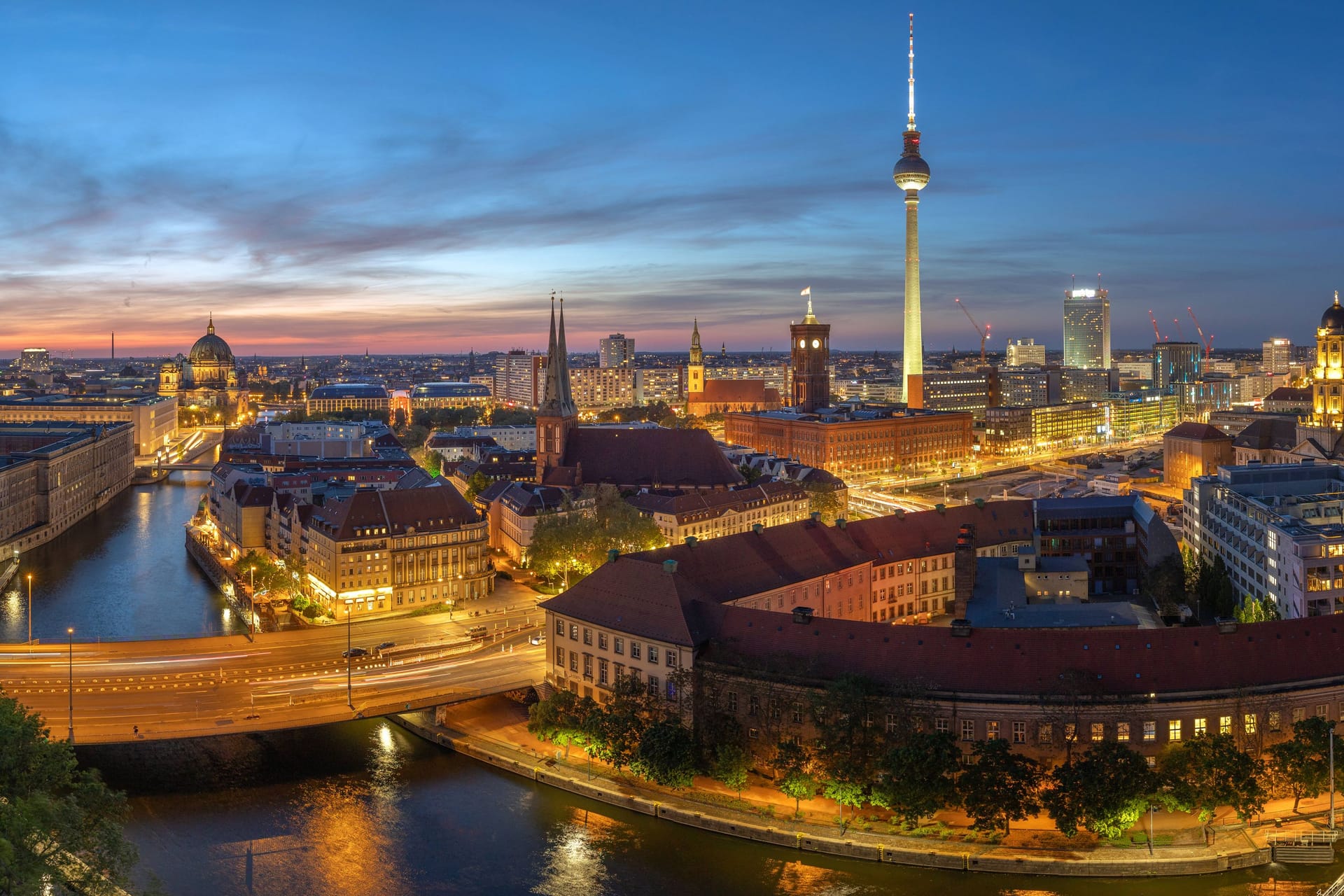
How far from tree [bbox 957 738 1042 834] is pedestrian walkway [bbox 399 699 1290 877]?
1.81 ft

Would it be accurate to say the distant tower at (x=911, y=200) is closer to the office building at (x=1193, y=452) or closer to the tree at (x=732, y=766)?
the office building at (x=1193, y=452)

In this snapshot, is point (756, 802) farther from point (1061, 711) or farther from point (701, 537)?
point (701, 537)

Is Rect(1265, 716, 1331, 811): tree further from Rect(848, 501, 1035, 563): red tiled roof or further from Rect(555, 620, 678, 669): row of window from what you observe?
Rect(848, 501, 1035, 563): red tiled roof

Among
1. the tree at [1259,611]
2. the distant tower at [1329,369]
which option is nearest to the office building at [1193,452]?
the distant tower at [1329,369]

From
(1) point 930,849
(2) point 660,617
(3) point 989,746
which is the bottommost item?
(1) point 930,849

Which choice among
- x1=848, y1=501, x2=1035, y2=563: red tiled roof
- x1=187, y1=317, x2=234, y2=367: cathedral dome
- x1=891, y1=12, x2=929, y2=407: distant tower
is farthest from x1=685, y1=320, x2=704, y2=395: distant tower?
x1=848, y1=501, x2=1035, y2=563: red tiled roof

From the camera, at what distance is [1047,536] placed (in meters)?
49.4

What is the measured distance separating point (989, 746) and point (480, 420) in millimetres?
124017

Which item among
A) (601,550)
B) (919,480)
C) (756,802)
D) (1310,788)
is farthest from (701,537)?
(919,480)

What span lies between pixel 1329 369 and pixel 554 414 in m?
60.1

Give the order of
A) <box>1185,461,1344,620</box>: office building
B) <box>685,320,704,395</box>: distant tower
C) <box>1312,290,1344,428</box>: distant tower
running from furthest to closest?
<box>685,320,704,395</box>: distant tower < <box>1312,290,1344,428</box>: distant tower < <box>1185,461,1344,620</box>: office building

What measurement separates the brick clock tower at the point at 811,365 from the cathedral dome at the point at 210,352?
108m

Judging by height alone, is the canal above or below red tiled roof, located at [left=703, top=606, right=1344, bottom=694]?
below

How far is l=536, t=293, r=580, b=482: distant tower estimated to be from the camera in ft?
236
